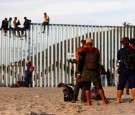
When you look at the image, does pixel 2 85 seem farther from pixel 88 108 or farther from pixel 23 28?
pixel 88 108

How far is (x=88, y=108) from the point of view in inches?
447

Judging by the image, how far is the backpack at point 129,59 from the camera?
471 inches

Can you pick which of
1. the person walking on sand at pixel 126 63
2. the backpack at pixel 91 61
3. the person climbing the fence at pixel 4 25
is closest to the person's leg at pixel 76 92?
the backpack at pixel 91 61

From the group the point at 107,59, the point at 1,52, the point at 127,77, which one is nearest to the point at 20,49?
the point at 1,52

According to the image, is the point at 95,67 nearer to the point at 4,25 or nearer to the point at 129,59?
the point at 129,59

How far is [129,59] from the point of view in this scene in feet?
39.2

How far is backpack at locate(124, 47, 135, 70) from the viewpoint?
1195 centimetres

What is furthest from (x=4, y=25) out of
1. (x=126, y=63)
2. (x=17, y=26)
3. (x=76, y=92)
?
(x=126, y=63)

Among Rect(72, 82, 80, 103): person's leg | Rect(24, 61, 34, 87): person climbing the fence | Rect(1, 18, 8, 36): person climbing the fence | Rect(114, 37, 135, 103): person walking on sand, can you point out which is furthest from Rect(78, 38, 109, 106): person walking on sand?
Rect(1, 18, 8, 36): person climbing the fence

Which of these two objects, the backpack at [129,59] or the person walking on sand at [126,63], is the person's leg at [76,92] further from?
the backpack at [129,59]

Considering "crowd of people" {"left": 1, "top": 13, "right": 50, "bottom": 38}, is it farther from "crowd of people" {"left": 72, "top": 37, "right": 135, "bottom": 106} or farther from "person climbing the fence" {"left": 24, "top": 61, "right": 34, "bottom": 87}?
"crowd of people" {"left": 72, "top": 37, "right": 135, "bottom": 106}

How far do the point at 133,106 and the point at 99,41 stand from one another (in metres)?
15.5

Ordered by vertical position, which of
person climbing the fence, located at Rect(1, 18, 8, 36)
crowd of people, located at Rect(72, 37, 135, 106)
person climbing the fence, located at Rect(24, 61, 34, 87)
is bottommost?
person climbing the fence, located at Rect(24, 61, 34, 87)

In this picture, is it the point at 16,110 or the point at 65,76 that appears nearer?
the point at 16,110
